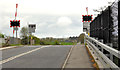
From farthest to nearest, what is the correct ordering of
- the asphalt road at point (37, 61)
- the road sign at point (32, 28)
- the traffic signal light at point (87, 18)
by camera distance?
the road sign at point (32, 28)
the traffic signal light at point (87, 18)
the asphalt road at point (37, 61)

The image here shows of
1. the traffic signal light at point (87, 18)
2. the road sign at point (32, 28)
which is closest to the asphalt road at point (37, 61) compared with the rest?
the traffic signal light at point (87, 18)

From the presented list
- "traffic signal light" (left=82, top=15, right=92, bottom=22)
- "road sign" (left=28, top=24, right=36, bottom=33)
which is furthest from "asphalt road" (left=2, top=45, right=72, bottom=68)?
"road sign" (left=28, top=24, right=36, bottom=33)

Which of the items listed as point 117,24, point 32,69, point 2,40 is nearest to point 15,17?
point 2,40

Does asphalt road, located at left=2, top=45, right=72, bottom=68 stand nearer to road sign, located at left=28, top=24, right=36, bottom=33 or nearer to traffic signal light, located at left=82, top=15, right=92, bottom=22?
traffic signal light, located at left=82, top=15, right=92, bottom=22

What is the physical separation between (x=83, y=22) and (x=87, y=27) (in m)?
0.98

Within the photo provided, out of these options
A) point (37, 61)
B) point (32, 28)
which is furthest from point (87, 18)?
point (37, 61)

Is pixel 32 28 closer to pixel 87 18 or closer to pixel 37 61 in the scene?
pixel 87 18

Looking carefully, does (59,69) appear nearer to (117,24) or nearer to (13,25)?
(117,24)

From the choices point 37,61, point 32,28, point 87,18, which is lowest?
point 37,61

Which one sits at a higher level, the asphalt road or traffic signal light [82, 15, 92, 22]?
traffic signal light [82, 15, 92, 22]

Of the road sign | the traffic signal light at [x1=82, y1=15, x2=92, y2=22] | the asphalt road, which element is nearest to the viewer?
the asphalt road

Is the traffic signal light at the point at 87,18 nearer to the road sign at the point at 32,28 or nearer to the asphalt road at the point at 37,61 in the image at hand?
the road sign at the point at 32,28

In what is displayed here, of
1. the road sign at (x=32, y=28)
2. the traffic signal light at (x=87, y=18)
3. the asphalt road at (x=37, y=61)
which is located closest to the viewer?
the asphalt road at (x=37, y=61)

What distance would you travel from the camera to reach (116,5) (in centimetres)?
759
